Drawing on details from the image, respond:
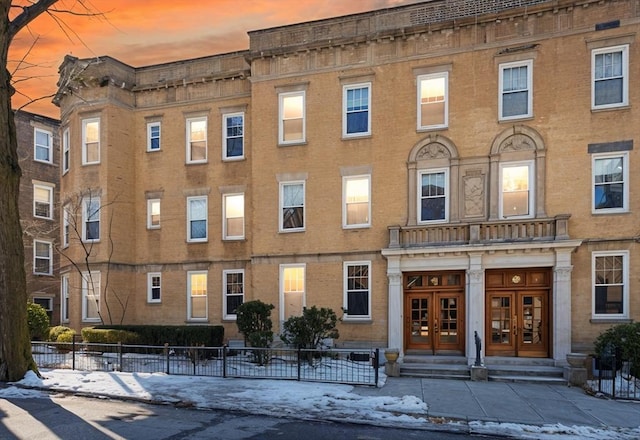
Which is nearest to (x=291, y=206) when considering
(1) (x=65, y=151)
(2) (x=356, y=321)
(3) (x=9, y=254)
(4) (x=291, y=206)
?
(4) (x=291, y=206)

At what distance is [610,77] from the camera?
1714cm

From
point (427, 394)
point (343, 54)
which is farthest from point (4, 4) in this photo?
point (427, 394)

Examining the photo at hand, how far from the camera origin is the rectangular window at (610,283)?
16.6m

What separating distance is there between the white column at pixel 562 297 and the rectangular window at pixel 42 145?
95.4ft

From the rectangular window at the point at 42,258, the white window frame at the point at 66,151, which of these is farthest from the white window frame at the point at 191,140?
the rectangular window at the point at 42,258

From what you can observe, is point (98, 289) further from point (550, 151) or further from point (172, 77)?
point (550, 151)

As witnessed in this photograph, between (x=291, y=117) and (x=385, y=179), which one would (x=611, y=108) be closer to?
(x=385, y=179)

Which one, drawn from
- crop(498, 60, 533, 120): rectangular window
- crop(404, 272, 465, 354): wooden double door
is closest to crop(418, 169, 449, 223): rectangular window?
crop(404, 272, 465, 354): wooden double door

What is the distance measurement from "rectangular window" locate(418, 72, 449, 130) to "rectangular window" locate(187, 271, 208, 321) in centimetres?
1146

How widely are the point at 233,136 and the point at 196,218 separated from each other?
13.3 ft

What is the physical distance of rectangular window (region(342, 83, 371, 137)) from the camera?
19719mm

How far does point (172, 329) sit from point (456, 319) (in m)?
10.9

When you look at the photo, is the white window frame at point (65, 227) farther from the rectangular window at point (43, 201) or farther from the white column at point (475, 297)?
the white column at point (475, 297)

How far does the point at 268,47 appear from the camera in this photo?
2100 centimetres
